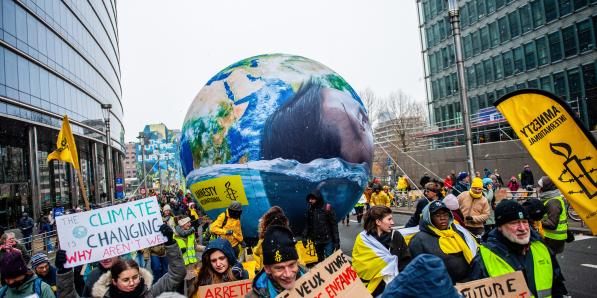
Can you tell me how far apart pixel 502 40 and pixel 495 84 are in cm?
388

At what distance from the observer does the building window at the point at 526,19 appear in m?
33.1

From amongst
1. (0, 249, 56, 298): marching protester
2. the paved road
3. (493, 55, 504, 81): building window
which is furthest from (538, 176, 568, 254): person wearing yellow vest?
(493, 55, 504, 81): building window

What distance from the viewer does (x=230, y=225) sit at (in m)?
7.19

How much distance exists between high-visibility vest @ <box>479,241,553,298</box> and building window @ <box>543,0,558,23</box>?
34042mm

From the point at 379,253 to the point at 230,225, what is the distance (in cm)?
353

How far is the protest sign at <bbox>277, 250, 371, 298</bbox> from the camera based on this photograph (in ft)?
8.84

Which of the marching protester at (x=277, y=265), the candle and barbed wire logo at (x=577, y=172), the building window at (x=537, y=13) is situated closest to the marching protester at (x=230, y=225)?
the marching protester at (x=277, y=265)

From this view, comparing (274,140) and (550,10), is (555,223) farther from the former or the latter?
(550,10)

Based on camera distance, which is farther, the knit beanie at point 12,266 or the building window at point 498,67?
the building window at point 498,67

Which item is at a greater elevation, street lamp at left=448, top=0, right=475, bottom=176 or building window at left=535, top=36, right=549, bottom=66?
building window at left=535, top=36, right=549, bottom=66

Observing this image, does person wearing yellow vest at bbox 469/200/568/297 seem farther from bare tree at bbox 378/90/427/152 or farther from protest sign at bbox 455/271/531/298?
bare tree at bbox 378/90/427/152

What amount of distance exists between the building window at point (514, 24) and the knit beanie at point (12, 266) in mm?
38489

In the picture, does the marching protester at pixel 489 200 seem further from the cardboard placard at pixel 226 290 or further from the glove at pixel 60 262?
the glove at pixel 60 262

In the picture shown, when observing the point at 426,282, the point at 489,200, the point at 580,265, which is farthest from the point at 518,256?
the point at 489,200
